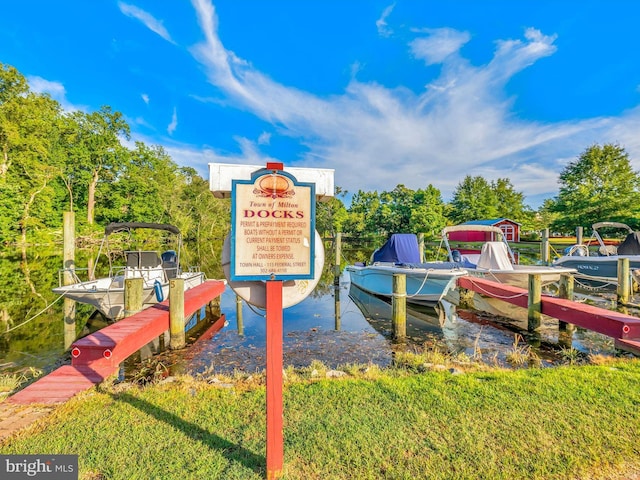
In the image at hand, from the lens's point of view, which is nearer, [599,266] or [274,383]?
[274,383]

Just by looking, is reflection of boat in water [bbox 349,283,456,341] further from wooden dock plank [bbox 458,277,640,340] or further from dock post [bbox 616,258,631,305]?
dock post [bbox 616,258,631,305]

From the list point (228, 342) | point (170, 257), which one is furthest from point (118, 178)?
point (228, 342)

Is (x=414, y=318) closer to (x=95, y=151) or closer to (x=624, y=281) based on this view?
(x=624, y=281)

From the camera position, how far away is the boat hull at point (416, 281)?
11.5 meters

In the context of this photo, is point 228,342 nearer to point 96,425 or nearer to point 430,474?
point 96,425

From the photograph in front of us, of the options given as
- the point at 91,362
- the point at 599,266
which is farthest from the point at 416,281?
the point at 599,266

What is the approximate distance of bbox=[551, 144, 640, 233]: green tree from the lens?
1289 inches

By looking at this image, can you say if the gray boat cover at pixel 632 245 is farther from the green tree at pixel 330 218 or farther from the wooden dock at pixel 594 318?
the green tree at pixel 330 218

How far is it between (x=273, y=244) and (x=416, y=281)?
1038 cm

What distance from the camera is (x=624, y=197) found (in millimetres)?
33656

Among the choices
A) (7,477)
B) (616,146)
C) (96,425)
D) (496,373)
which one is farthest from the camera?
(616,146)

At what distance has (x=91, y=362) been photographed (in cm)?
530

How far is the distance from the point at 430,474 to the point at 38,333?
11178mm

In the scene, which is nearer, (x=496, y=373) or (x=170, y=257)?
(x=496, y=373)
